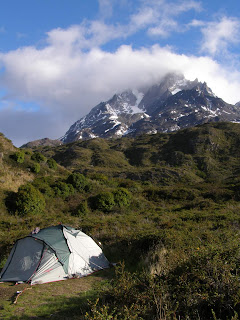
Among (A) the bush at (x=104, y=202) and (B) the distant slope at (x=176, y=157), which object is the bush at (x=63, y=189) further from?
(B) the distant slope at (x=176, y=157)

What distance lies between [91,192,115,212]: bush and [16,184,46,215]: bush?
465cm

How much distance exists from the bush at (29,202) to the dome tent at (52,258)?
314 inches

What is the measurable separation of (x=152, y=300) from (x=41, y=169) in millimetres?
24414

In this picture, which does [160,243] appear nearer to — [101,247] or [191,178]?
[101,247]

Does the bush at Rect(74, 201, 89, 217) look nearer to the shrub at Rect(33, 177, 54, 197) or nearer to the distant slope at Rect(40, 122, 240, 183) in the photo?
the shrub at Rect(33, 177, 54, 197)

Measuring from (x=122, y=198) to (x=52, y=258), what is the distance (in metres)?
13.9

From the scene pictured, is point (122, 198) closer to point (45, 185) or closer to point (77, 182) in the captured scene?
point (77, 182)

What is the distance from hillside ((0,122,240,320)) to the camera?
4074mm

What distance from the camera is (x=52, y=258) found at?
866cm

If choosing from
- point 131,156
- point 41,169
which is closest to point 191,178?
point 131,156

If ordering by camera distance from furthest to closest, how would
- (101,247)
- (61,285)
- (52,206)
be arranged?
(52,206) → (101,247) → (61,285)

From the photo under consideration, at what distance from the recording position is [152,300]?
411cm

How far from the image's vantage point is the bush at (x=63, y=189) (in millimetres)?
21522

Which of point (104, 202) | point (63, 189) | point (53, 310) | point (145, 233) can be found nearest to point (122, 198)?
point (104, 202)
